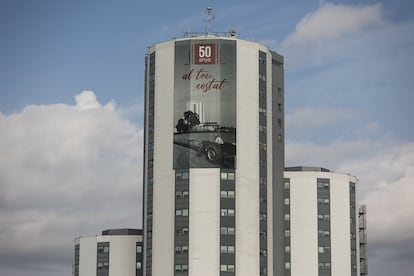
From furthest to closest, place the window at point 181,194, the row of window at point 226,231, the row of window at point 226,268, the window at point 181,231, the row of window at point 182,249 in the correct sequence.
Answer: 1. the window at point 181,194
2. the window at point 181,231
3. the row of window at point 226,231
4. the row of window at point 182,249
5. the row of window at point 226,268

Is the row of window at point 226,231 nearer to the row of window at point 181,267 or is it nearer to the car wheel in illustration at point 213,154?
the row of window at point 181,267

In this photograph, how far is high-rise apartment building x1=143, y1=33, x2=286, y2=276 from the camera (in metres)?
192

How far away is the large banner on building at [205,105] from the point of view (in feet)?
637

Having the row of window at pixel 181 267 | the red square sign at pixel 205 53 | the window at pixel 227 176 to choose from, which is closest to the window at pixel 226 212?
the window at pixel 227 176

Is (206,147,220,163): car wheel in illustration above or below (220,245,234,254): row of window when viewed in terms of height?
above

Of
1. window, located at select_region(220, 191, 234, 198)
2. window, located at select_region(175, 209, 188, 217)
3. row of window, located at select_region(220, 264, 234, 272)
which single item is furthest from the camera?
window, located at select_region(220, 191, 234, 198)

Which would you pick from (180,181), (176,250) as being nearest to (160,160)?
(180,181)

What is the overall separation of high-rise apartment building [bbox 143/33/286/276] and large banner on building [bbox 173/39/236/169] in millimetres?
212

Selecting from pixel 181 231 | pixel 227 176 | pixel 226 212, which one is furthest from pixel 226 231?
pixel 227 176

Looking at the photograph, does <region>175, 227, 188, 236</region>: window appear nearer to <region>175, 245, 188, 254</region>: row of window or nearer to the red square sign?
<region>175, 245, 188, 254</region>: row of window

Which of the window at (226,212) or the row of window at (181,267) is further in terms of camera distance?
the window at (226,212)

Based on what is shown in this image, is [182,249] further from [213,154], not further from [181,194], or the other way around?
[213,154]

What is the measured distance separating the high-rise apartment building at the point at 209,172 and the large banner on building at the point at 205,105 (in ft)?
0.70

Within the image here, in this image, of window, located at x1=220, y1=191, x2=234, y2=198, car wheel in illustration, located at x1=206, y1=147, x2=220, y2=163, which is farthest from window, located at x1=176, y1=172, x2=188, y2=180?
window, located at x1=220, y1=191, x2=234, y2=198
